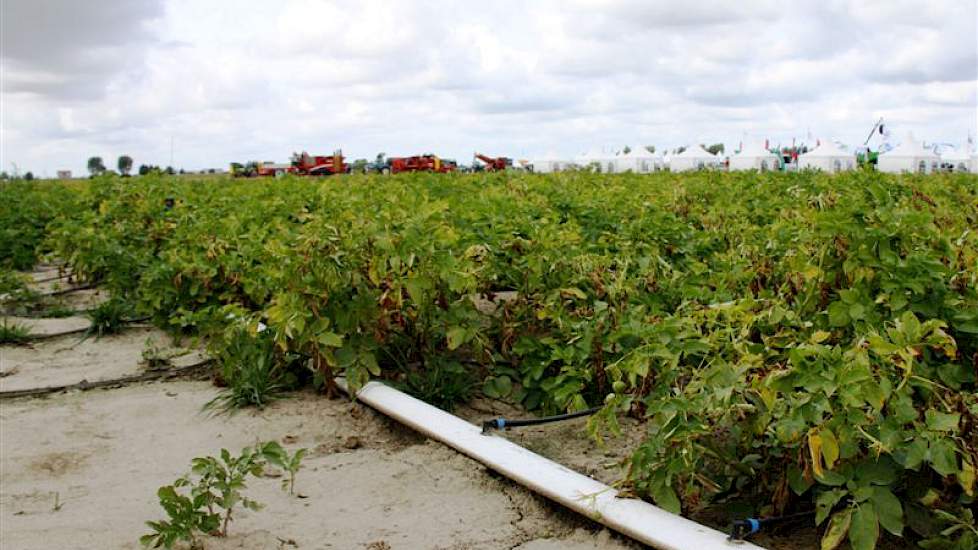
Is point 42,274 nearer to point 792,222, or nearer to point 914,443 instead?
point 792,222

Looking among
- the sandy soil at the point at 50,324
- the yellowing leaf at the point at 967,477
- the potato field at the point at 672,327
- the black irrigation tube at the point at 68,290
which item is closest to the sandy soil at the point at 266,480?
the potato field at the point at 672,327

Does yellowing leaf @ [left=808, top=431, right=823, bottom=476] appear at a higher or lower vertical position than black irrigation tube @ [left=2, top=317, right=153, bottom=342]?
higher

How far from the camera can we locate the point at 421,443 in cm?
409

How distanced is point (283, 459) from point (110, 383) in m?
2.34

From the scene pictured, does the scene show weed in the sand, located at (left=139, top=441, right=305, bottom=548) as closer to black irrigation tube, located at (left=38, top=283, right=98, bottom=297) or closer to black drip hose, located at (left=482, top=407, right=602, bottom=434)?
black drip hose, located at (left=482, top=407, right=602, bottom=434)

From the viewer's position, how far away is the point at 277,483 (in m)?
3.63

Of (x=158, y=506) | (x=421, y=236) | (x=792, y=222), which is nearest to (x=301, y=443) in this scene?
(x=158, y=506)

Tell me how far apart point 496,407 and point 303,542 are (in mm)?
1642

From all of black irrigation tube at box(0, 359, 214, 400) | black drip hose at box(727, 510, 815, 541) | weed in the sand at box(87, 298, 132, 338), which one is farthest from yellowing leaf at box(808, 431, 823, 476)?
weed in the sand at box(87, 298, 132, 338)

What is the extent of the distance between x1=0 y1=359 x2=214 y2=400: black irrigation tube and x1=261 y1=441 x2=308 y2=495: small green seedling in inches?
86.5

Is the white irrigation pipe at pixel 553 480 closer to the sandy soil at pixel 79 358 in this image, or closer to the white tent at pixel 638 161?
the sandy soil at pixel 79 358

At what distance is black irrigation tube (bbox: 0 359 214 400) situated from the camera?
5.29 metres

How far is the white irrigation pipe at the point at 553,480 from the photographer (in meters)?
2.83

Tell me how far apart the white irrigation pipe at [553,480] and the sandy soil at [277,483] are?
6 centimetres
